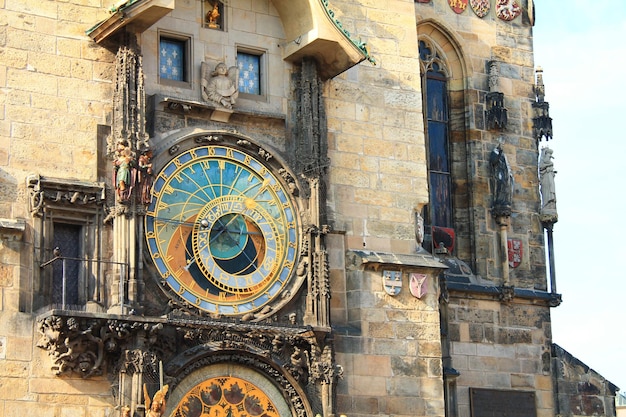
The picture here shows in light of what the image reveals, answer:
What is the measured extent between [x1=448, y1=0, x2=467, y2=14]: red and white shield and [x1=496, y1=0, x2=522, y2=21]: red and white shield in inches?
27.0

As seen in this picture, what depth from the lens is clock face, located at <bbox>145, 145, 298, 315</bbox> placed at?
789 inches

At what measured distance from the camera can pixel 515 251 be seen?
25.7 m

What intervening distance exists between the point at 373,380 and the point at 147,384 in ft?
12.0

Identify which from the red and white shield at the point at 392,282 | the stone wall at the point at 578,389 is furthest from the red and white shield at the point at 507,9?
the red and white shield at the point at 392,282

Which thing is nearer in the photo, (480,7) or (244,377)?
(244,377)

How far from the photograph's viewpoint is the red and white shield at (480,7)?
26438 millimetres

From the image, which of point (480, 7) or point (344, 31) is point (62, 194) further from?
point (480, 7)

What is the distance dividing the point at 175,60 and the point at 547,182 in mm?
7983

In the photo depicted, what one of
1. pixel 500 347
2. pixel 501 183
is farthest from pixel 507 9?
pixel 500 347

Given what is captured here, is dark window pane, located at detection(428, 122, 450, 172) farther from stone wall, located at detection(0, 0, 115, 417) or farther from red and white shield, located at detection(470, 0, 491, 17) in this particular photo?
stone wall, located at detection(0, 0, 115, 417)

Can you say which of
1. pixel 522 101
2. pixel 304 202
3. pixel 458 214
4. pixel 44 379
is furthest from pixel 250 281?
pixel 522 101

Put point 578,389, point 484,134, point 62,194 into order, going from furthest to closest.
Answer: point 484,134 < point 578,389 < point 62,194

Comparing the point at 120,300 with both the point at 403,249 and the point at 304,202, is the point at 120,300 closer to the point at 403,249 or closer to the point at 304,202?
the point at 304,202

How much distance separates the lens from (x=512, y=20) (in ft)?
87.8
